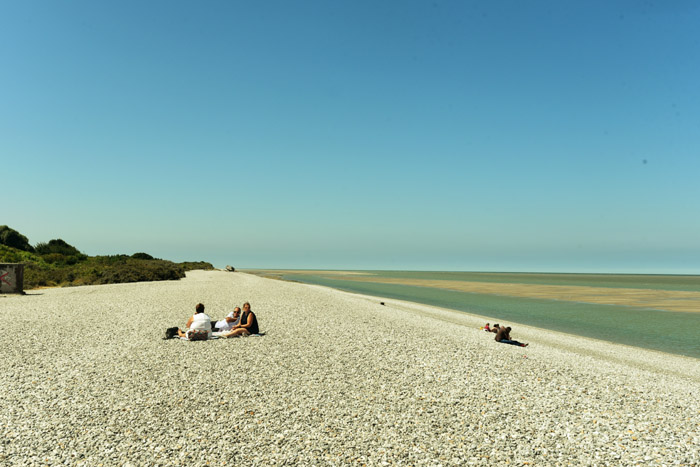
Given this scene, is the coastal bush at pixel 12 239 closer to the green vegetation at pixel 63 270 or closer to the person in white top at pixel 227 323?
the green vegetation at pixel 63 270

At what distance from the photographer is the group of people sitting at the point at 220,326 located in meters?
14.4

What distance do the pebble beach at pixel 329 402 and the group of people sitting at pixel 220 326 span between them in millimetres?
630

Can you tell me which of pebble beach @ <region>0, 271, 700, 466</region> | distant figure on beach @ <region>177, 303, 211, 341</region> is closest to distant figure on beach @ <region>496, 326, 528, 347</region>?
pebble beach @ <region>0, 271, 700, 466</region>

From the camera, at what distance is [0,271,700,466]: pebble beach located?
6.75 metres

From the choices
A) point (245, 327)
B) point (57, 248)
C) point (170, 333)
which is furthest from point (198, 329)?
point (57, 248)

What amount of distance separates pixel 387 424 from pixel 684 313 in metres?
39.7

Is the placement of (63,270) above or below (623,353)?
above

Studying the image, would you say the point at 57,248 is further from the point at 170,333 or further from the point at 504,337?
the point at 504,337

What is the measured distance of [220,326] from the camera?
15703 mm

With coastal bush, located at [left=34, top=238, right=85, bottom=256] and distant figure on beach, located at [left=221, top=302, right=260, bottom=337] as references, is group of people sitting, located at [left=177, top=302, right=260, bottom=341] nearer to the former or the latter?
distant figure on beach, located at [left=221, top=302, right=260, bottom=337]

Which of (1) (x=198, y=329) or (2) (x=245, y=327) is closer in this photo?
(1) (x=198, y=329)

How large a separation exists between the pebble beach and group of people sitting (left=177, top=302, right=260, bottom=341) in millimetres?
630

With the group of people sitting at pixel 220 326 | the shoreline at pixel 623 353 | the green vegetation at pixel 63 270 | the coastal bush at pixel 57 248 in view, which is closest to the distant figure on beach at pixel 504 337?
the shoreline at pixel 623 353

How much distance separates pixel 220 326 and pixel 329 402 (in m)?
8.51
